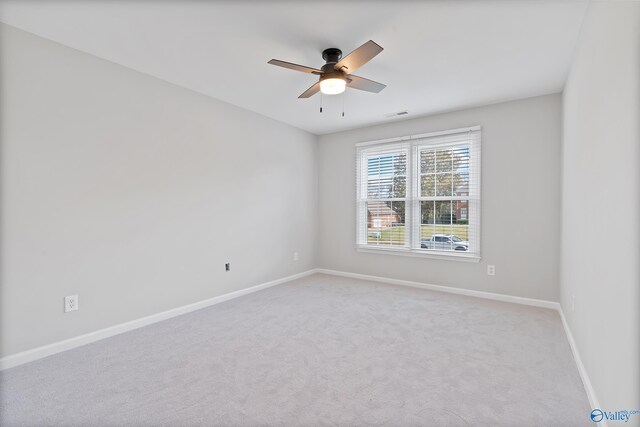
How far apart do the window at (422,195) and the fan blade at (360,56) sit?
234 cm

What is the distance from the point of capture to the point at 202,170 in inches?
140

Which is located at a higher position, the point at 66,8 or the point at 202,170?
the point at 66,8

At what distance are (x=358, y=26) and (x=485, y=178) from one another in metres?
2.69

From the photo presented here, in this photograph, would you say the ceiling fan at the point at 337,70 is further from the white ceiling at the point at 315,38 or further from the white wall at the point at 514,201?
the white wall at the point at 514,201

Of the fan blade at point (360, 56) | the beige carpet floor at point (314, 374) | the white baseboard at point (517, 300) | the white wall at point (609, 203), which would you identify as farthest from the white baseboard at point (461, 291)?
the fan blade at point (360, 56)

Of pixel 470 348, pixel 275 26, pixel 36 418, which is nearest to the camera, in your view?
pixel 36 418

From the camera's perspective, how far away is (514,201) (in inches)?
147

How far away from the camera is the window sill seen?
4.04 meters

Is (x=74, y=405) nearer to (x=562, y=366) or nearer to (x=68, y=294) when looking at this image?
(x=68, y=294)

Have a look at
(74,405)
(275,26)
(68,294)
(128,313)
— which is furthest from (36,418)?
(275,26)

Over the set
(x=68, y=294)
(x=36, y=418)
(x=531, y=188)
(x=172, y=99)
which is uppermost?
(x=172, y=99)

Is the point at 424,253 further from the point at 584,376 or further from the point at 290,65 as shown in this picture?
the point at 290,65

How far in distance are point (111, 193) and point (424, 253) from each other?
153 inches

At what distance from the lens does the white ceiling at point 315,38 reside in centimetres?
204
